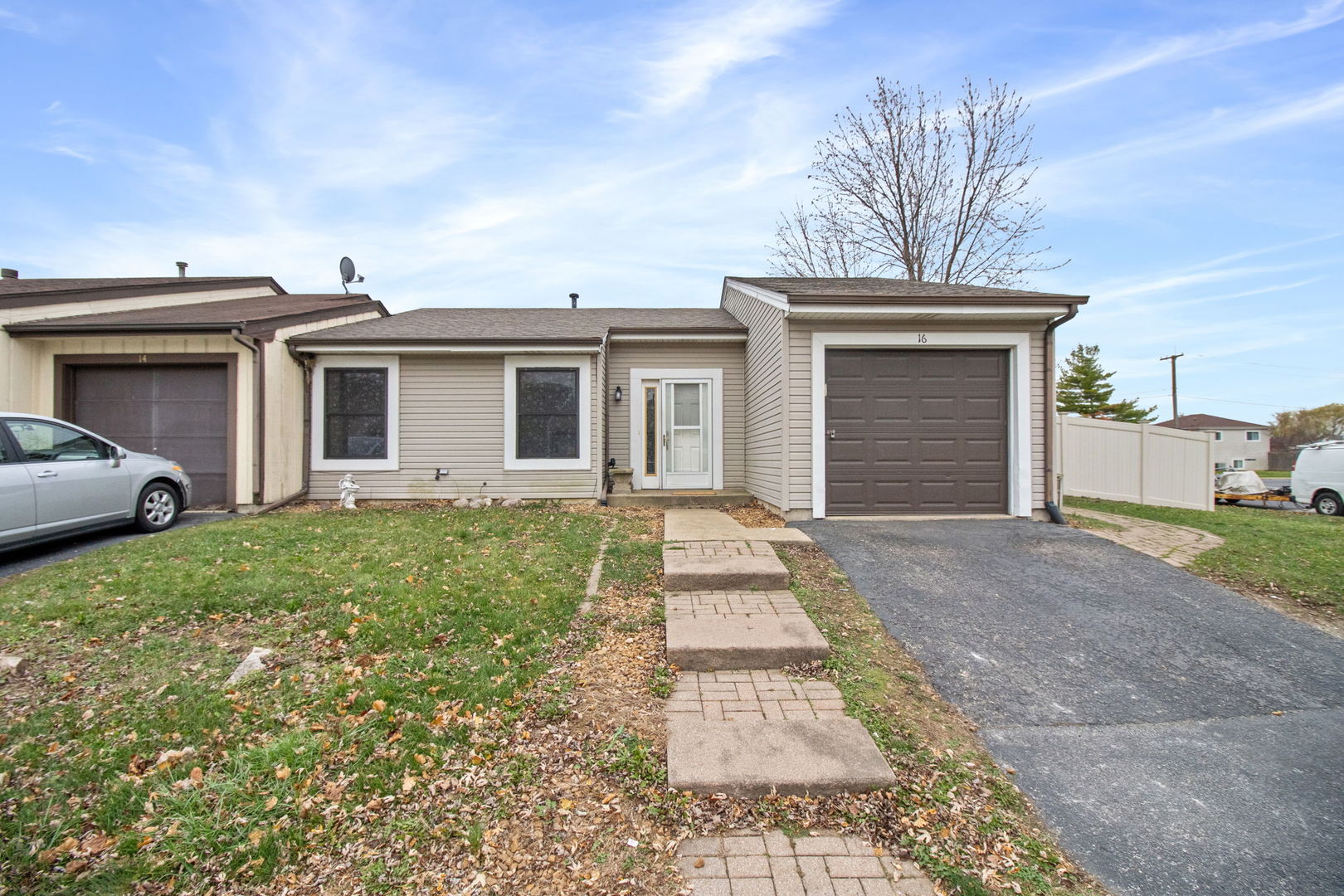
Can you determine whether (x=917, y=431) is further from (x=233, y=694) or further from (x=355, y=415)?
(x=355, y=415)

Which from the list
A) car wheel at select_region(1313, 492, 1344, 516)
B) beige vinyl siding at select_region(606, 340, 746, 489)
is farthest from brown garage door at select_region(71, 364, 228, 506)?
car wheel at select_region(1313, 492, 1344, 516)

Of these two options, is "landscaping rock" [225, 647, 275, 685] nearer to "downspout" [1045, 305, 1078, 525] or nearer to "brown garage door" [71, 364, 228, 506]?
"brown garage door" [71, 364, 228, 506]

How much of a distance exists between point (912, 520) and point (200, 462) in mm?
9861

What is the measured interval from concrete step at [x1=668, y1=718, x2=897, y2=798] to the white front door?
7.05 meters

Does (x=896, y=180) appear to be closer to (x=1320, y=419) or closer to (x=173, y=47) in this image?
(x=173, y=47)

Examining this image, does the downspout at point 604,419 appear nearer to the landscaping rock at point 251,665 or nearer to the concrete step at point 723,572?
the concrete step at point 723,572

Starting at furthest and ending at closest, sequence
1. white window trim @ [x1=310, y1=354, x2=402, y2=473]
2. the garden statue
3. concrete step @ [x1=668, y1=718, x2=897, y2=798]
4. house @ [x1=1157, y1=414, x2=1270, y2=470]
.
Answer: house @ [x1=1157, y1=414, x2=1270, y2=470], white window trim @ [x1=310, y1=354, x2=402, y2=473], the garden statue, concrete step @ [x1=668, y1=718, x2=897, y2=798]

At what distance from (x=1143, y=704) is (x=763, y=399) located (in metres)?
5.68

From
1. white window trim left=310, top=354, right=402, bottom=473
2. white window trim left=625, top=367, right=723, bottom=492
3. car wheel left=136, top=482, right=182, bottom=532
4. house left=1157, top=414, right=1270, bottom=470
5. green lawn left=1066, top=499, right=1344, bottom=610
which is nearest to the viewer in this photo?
green lawn left=1066, top=499, right=1344, bottom=610

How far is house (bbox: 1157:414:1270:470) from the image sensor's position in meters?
41.0

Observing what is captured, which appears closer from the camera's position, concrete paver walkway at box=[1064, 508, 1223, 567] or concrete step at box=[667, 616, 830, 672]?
concrete step at box=[667, 616, 830, 672]

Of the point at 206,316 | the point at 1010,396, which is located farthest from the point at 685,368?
the point at 206,316

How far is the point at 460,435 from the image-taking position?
8.92m

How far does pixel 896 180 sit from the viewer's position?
16.0m
